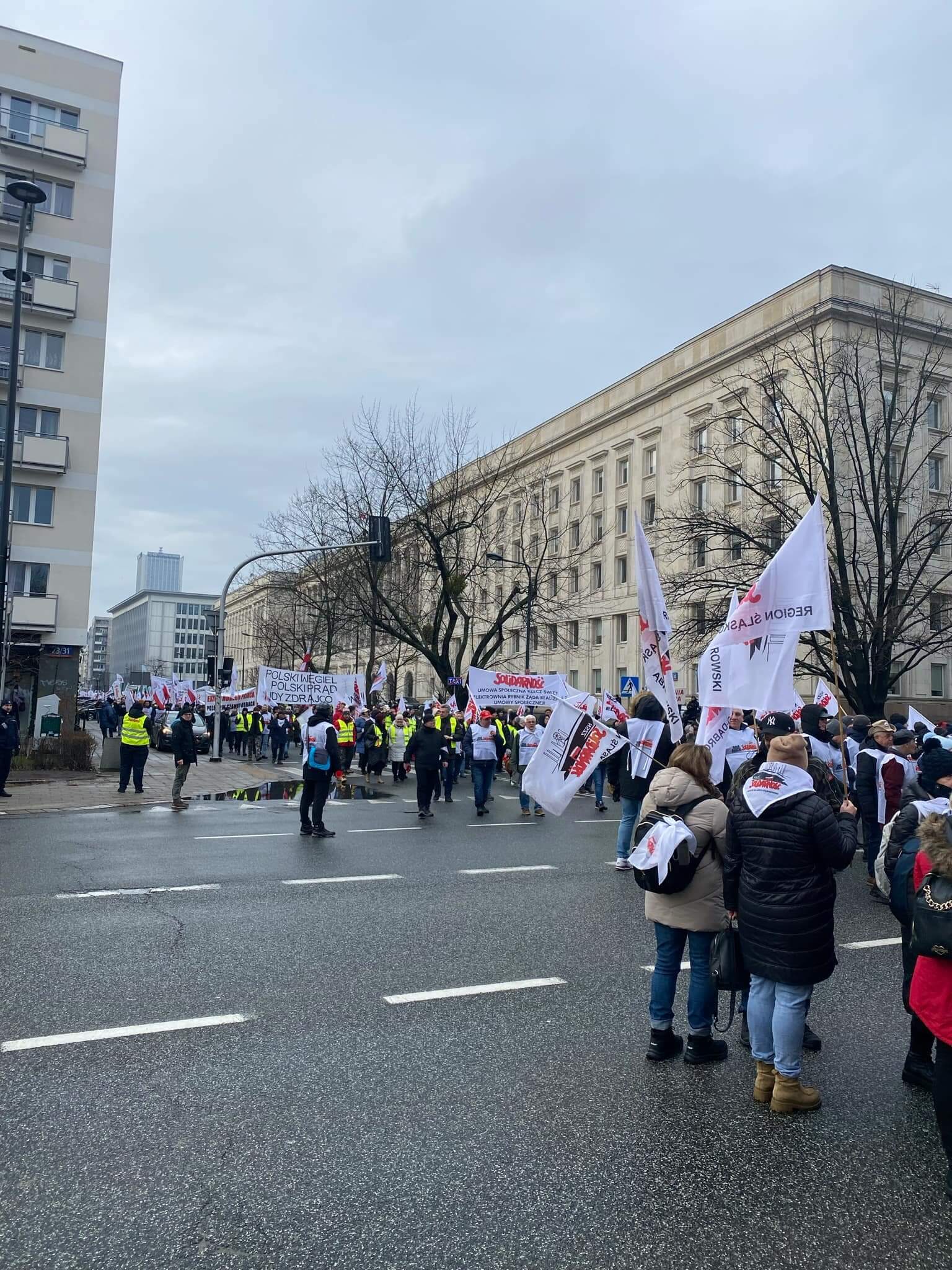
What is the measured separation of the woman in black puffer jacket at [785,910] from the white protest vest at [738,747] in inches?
269

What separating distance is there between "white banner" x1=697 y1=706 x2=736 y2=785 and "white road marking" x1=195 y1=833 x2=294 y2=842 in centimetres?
596

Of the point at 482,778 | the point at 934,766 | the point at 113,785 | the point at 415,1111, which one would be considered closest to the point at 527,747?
the point at 482,778

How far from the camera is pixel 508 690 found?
22078 mm

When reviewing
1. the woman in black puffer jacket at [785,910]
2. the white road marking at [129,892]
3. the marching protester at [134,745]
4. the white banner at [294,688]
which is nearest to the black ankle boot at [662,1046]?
the woman in black puffer jacket at [785,910]

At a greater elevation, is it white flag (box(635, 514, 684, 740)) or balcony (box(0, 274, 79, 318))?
balcony (box(0, 274, 79, 318))

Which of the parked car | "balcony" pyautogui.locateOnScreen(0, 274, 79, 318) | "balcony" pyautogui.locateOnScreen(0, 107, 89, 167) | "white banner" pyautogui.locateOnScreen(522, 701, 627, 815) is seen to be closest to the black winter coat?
"white banner" pyautogui.locateOnScreen(522, 701, 627, 815)

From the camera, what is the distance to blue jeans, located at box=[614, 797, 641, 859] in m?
11.0

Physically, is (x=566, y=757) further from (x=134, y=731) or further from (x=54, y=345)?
(x=54, y=345)

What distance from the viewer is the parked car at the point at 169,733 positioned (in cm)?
3734

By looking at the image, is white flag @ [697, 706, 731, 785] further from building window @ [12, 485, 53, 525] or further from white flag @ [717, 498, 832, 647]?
building window @ [12, 485, 53, 525]

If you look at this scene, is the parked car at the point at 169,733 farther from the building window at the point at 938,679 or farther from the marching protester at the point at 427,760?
the building window at the point at 938,679

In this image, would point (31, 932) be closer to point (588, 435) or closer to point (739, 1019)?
point (739, 1019)

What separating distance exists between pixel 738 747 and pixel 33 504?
31.7m

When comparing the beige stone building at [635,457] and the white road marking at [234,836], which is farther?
the beige stone building at [635,457]
